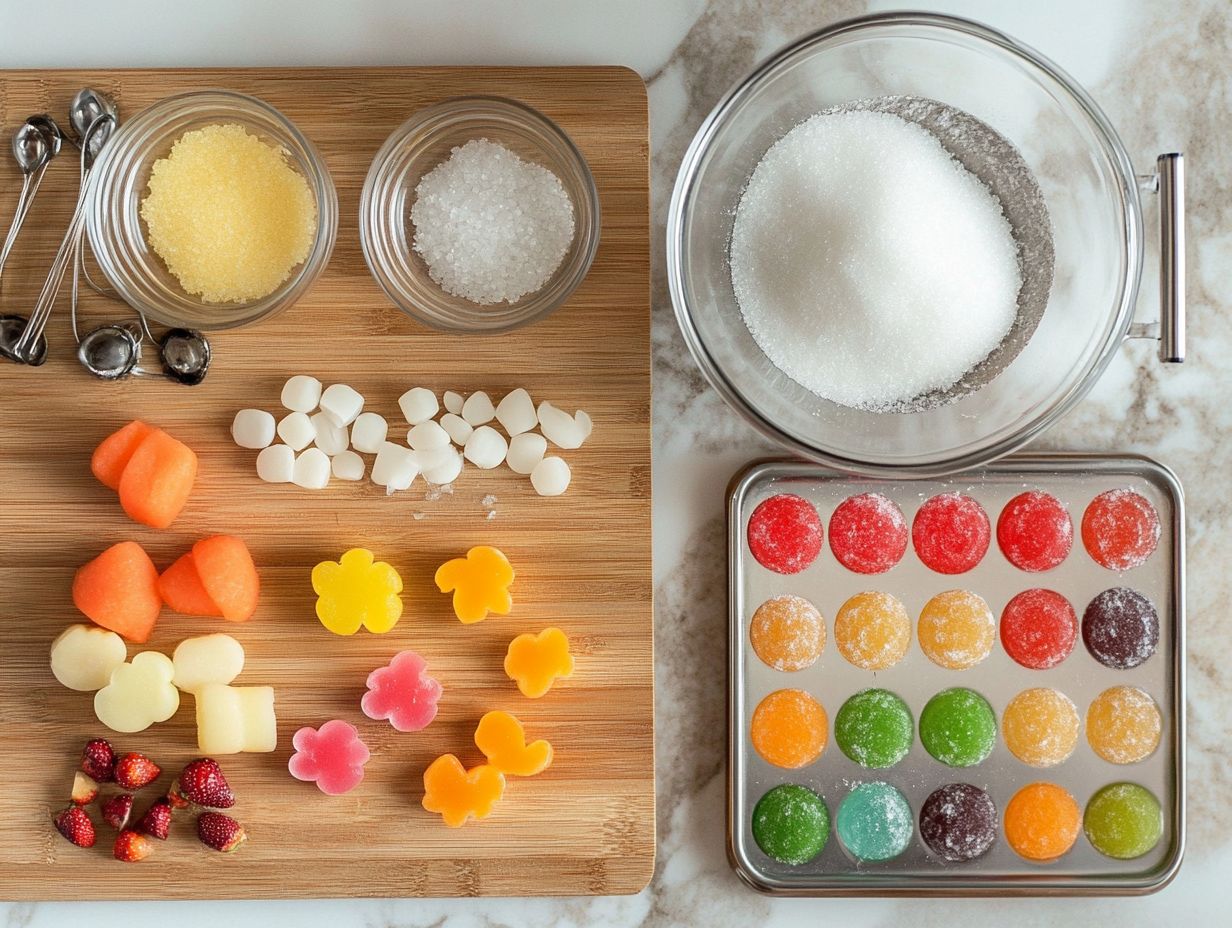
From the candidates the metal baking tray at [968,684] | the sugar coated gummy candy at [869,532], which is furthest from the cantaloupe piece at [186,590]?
the sugar coated gummy candy at [869,532]

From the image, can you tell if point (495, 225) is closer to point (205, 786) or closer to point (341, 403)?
point (341, 403)

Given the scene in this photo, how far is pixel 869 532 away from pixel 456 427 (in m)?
0.43

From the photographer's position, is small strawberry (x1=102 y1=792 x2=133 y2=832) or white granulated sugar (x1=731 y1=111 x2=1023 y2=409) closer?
white granulated sugar (x1=731 y1=111 x2=1023 y2=409)

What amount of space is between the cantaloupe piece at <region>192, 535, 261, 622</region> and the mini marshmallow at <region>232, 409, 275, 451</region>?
0.10 meters

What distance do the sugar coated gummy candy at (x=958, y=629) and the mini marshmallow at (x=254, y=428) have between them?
69cm

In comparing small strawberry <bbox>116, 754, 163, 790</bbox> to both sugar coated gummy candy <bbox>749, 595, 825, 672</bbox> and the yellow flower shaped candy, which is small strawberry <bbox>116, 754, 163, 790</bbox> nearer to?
the yellow flower shaped candy

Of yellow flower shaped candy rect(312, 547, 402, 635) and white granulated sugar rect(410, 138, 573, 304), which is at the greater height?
white granulated sugar rect(410, 138, 573, 304)

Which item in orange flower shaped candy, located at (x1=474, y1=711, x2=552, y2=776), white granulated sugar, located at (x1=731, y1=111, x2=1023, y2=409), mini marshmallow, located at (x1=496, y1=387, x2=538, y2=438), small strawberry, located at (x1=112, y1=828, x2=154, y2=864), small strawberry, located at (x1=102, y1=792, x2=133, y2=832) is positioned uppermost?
white granulated sugar, located at (x1=731, y1=111, x2=1023, y2=409)

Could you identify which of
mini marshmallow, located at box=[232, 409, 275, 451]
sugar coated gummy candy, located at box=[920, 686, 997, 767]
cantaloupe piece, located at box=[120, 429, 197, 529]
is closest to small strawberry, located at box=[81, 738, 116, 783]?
cantaloupe piece, located at box=[120, 429, 197, 529]

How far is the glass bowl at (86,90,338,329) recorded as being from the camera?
0.93 meters

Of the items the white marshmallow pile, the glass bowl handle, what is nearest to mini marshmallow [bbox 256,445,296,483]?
the white marshmallow pile

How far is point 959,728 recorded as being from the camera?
1.00 m

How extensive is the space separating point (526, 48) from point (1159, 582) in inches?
33.4

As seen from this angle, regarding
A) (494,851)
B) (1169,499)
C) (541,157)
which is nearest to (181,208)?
(541,157)
